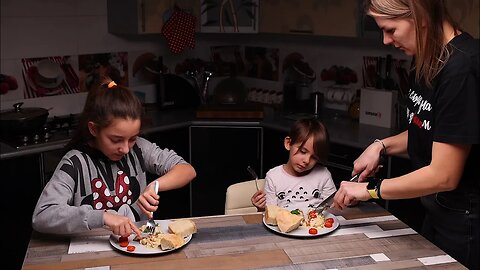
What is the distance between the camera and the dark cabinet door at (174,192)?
3236 millimetres

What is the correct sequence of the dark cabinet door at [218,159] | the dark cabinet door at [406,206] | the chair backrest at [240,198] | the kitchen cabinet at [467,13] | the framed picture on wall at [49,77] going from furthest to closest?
1. the dark cabinet door at [218,159]
2. the framed picture on wall at [49,77]
3. the dark cabinet door at [406,206]
4. the kitchen cabinet at [467,13]
5. the chair backrest at [240,198]

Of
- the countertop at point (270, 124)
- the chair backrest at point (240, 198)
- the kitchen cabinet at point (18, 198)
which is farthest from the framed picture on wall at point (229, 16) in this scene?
the chair backrest at point (240, 198)

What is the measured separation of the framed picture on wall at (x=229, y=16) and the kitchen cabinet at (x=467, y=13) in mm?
1300

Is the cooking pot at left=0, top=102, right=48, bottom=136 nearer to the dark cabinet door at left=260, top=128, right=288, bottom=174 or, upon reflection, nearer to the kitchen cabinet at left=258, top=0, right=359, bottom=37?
the dark cabinet door at left=260, top=128, right=288, bottom=174

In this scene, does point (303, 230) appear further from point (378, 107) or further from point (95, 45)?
point (95, 45)

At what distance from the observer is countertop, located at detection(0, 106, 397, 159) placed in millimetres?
2889

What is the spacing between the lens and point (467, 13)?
8.68 feet

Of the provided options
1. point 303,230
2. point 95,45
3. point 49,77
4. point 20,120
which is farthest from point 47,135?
point 303,230

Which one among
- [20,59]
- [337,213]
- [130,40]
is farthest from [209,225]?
[130,40]

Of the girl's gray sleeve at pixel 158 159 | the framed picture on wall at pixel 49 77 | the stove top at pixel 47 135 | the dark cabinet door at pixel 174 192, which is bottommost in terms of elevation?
the dark cabinet door at pixel 174 192

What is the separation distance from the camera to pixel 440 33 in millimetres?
1554

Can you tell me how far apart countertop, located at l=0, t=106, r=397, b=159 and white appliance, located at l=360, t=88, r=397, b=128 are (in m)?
0.04

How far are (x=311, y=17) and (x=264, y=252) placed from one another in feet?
6.73

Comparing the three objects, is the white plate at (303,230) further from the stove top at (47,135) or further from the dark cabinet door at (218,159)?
the dark cabinet door at (218,159)
